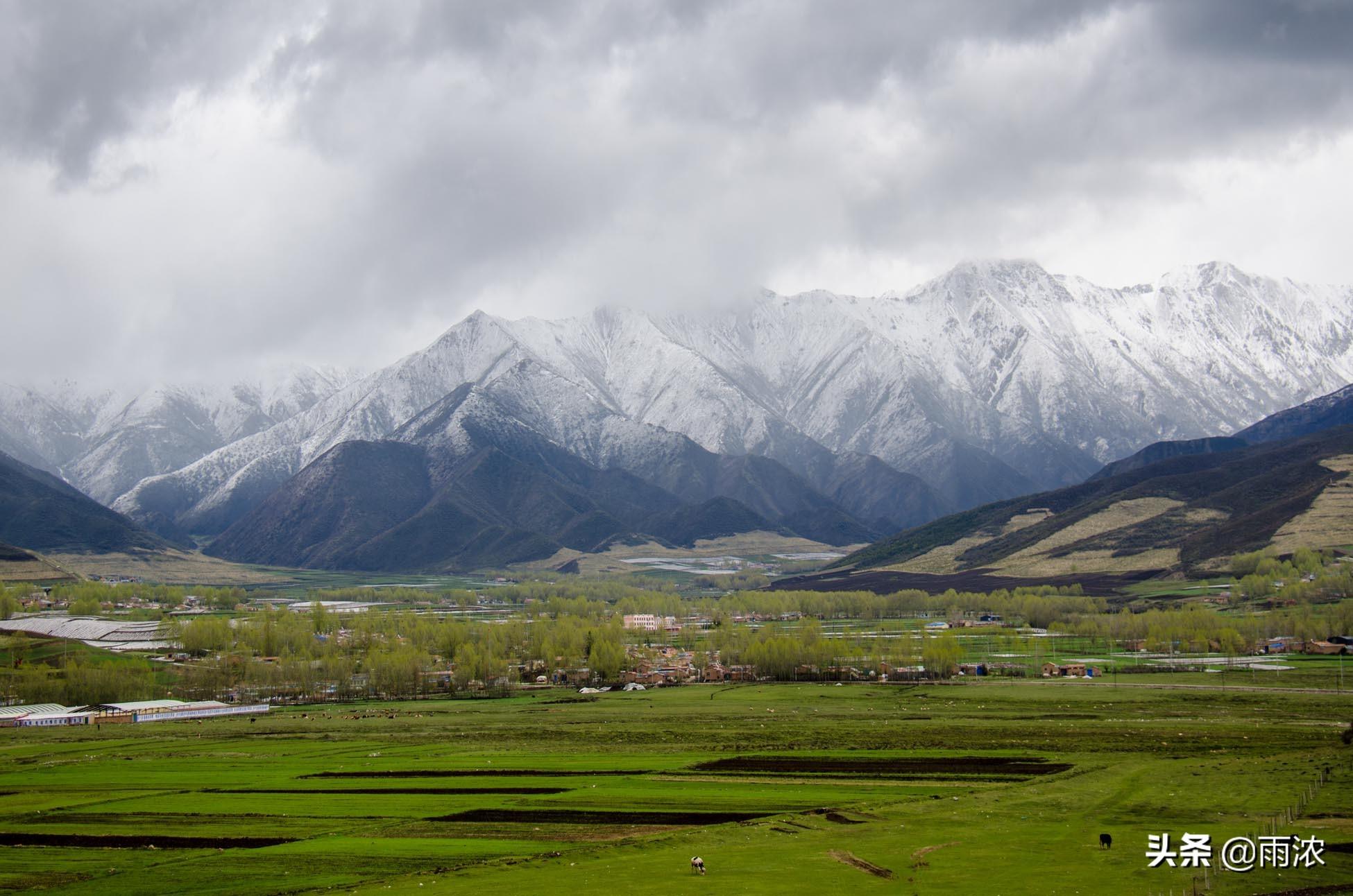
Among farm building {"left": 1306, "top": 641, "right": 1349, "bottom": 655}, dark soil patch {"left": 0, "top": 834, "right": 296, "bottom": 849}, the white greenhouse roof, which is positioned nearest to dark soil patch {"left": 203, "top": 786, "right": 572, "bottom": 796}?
dark soil patch {"left": 0, "top": 834, "right": 296, "bottom": 849}

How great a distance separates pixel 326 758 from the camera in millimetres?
84250

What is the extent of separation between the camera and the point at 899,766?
238 ft

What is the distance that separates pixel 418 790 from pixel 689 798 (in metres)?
16.5

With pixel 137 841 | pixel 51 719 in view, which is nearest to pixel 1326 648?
pixel 137 841

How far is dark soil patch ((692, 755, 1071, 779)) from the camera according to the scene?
6969 centimetres

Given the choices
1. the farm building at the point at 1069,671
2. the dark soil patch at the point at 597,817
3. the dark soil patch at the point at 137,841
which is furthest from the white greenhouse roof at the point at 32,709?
the farm building at the point at 1069,671

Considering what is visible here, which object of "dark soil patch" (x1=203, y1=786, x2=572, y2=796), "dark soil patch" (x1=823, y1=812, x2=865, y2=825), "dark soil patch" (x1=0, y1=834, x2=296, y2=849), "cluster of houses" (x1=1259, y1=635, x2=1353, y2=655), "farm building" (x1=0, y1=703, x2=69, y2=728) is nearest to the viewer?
"dark soil patch" (x1=0, y1=834, x2=296, y2=849)

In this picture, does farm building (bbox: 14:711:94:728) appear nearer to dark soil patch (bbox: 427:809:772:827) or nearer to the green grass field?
the green grass field

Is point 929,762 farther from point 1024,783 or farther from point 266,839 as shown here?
point 266,839

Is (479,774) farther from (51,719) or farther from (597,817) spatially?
(51,719)

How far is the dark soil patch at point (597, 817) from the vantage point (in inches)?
2285

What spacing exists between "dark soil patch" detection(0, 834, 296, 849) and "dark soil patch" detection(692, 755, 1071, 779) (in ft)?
92.6

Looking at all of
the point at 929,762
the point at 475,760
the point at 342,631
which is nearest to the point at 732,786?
the point at 929,762

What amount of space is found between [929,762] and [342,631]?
4908 inches
